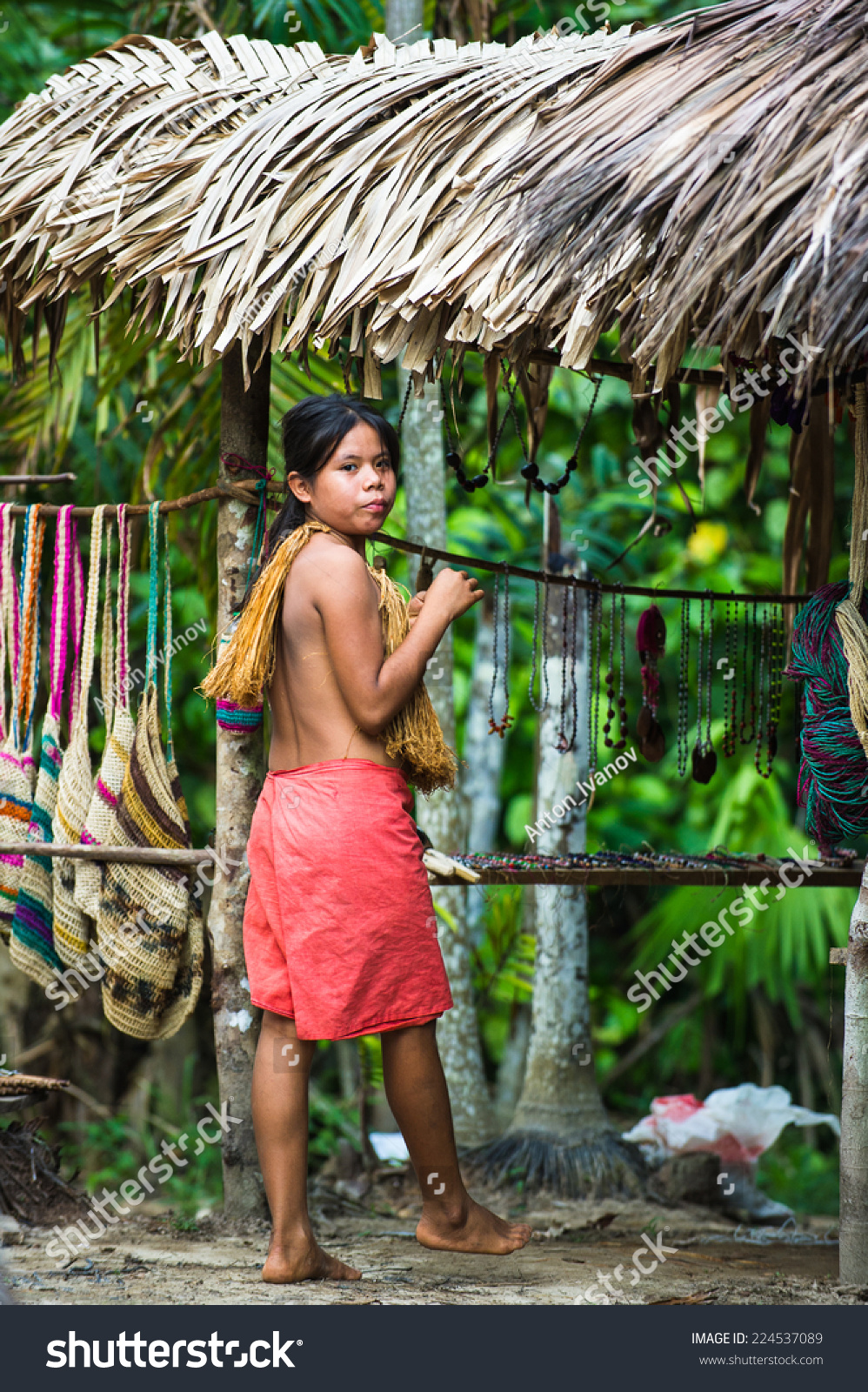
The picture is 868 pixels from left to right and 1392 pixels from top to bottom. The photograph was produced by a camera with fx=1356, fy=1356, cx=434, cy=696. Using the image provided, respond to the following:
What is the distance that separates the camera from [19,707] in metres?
3.52

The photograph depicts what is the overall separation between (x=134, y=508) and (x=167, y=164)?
2.73 feet

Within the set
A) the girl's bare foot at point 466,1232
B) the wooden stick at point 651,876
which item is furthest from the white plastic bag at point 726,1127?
the girl's bare foot at point 466,1232

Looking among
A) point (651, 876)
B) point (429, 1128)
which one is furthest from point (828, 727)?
point (429, 1128)

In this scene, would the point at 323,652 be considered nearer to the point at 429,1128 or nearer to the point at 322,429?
the point at 322,429

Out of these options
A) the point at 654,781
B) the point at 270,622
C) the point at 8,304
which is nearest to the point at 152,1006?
the point at 270,622

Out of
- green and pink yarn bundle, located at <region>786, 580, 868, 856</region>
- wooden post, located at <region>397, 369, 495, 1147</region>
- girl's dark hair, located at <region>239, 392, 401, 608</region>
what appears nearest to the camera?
girl's dark hair, located at <region>239, 392, 401, 608</region>

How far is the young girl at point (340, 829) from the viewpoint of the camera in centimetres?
276

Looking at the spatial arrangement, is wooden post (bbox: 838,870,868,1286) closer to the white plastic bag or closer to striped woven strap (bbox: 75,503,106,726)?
the white plastic bag

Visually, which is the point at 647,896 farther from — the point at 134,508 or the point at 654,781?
the point at 134,508

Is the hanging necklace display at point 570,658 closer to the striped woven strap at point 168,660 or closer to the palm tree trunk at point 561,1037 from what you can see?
the palm tree trunk at point 561,1037

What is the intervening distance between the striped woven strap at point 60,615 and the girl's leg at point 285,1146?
1104mm

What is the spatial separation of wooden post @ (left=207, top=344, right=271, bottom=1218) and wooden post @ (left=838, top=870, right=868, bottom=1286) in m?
1.42

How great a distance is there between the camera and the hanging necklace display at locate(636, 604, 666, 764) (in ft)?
13.4

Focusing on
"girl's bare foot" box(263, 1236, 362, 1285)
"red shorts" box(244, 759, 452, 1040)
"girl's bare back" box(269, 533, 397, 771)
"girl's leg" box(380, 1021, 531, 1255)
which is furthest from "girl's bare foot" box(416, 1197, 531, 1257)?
"girl's bare back" box(269, 533, 397, 771)
